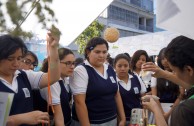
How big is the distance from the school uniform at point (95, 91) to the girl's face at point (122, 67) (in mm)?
458

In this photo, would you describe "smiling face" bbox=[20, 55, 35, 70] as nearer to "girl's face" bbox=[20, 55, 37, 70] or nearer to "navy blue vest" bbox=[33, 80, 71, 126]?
"girl's face" bbox=[20, 55, 37, 70]

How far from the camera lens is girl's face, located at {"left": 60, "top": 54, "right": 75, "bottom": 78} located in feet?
5.90

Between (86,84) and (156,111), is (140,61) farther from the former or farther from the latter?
(156,111)

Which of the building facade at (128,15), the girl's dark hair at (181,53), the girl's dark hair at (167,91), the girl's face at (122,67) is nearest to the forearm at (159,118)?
the girl's dark hair at (181,53)

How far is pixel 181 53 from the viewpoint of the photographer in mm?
956

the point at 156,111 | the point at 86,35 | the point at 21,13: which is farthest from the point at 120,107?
the point at 86,35

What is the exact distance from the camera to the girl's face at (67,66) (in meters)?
1.80

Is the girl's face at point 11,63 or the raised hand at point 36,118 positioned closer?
the raised hand at point 36,118

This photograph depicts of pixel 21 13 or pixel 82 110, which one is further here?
pixel 82 110

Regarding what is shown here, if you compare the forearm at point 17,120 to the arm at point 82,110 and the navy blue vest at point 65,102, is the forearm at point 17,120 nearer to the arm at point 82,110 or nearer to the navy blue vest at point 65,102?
the navy blue vest at point 65,102

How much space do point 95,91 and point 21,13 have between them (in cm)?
140

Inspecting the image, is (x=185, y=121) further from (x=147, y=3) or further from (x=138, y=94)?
(x=147, y=3)

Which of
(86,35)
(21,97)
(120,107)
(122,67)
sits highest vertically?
(86,35)

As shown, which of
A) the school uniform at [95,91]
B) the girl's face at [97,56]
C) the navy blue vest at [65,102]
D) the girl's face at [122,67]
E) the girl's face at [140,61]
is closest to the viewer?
the navy blue vest at [65,102]
